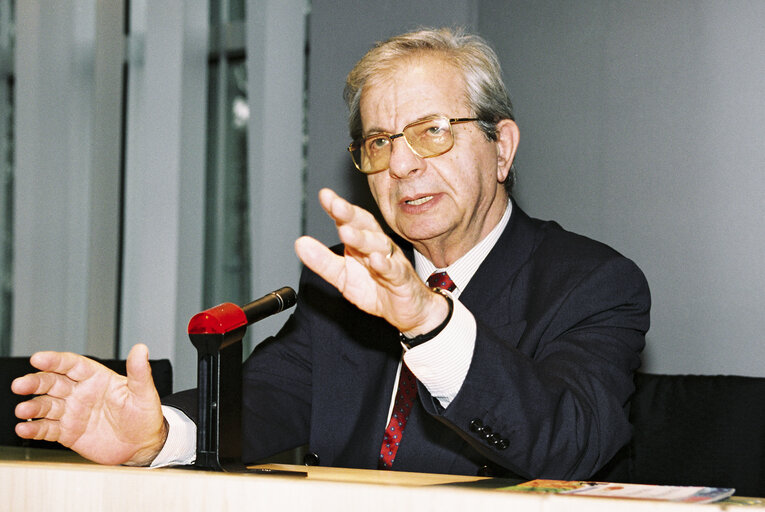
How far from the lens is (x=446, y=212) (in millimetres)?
1818

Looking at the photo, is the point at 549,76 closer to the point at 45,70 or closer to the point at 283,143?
the point at 283,143

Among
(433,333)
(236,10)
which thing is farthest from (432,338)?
(236,10)

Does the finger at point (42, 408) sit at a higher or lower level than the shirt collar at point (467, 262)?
lower

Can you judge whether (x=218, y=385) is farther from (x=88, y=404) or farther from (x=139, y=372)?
(x=88, y=404)

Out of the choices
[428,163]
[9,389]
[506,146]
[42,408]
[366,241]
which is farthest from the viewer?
[9,389]

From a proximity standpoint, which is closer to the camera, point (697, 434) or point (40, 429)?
point (40, 429)

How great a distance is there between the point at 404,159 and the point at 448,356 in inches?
29.3

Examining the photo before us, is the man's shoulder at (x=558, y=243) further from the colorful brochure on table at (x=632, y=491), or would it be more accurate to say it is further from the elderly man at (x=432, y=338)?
the colorful brochure on table at (x=632, y=491)

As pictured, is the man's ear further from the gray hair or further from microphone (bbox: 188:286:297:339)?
microphone (bbox: 188:286:297:339)

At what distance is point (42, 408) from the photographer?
1233 millimetres

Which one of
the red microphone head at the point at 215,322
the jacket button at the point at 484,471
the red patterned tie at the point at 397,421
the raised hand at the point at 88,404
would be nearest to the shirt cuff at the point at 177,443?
the raised hand at the point at 88,404

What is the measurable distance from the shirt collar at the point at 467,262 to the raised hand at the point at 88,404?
805 mm

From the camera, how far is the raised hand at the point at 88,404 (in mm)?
1223

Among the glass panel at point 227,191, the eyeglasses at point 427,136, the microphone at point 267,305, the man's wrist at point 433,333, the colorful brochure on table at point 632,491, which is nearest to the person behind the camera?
the colorful brochure on table at point 632,491
